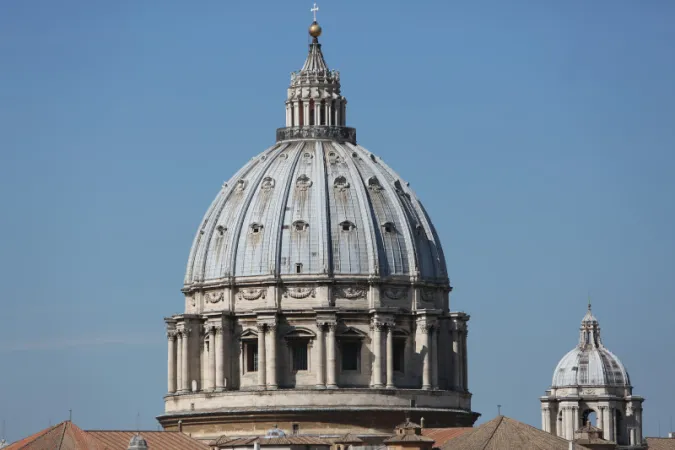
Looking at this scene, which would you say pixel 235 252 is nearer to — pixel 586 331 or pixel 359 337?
pixel 359 337

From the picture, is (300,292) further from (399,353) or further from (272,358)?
(399,353)

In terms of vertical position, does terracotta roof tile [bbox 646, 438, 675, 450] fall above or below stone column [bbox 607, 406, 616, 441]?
below

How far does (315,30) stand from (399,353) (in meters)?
18.1

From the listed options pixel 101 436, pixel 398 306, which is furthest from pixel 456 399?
pixel 101 436

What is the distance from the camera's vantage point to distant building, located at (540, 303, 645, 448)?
568ft

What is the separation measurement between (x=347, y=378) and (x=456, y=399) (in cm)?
654

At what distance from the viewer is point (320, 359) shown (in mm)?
142250

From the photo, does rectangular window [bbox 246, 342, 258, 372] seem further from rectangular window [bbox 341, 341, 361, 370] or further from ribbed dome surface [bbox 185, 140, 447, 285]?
rectangular window [bbox 341, 341, 361, 370]

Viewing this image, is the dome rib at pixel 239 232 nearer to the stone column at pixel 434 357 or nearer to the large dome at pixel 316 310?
the large dome at pixel 316 310

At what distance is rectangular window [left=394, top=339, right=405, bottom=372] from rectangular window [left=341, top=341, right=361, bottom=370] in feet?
7.11

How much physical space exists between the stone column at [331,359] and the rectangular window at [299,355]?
171 centimetres

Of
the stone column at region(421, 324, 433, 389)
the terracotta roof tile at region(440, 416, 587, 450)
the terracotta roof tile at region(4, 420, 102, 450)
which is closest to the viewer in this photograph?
the terracotta roof tile at region(4, 420, 102, 450)

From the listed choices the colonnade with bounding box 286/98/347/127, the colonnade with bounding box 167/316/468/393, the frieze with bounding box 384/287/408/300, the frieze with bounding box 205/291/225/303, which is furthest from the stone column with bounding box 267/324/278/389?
the colonnade with bounding box 286/98/347/127

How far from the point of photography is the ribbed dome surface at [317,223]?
145m
